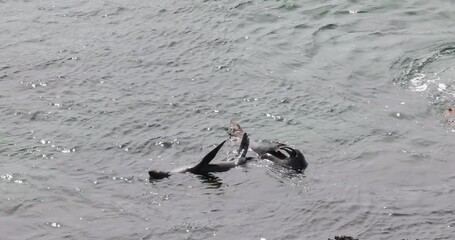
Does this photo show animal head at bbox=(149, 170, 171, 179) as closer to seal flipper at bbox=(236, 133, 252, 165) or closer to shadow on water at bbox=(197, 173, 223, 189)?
shadow on water at bbox=(197, 173, 223, 189)

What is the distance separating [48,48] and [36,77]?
6.37 feet

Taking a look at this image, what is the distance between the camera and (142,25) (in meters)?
18.6

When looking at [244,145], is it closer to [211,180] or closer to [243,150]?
[243,150]

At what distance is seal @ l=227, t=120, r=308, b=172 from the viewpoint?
11203mm

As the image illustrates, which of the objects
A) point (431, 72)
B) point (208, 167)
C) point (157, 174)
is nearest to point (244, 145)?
point (208, 167)

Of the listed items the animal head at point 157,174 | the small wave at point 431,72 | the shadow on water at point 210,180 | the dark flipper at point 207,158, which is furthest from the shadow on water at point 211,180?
the small wave at point 431,72

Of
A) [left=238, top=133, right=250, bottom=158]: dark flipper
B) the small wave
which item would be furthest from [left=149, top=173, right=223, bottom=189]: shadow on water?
the small wave

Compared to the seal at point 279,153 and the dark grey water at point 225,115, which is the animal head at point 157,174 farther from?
the seal at point 279,153

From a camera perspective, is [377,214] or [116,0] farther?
[116,0]

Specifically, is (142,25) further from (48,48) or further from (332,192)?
(332,192)

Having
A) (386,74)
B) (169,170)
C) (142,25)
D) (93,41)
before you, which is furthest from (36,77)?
(386,74)

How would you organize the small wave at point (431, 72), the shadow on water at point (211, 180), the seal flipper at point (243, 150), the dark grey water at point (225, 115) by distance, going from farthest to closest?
the small wave at point (431, 72) < the seal flipper at point (243, 150) < the shadow on water at point (211, 180) < the dark grey water at point (225, 115)

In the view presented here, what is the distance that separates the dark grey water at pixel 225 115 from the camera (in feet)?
32.7

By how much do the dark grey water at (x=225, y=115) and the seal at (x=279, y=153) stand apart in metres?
0.19
